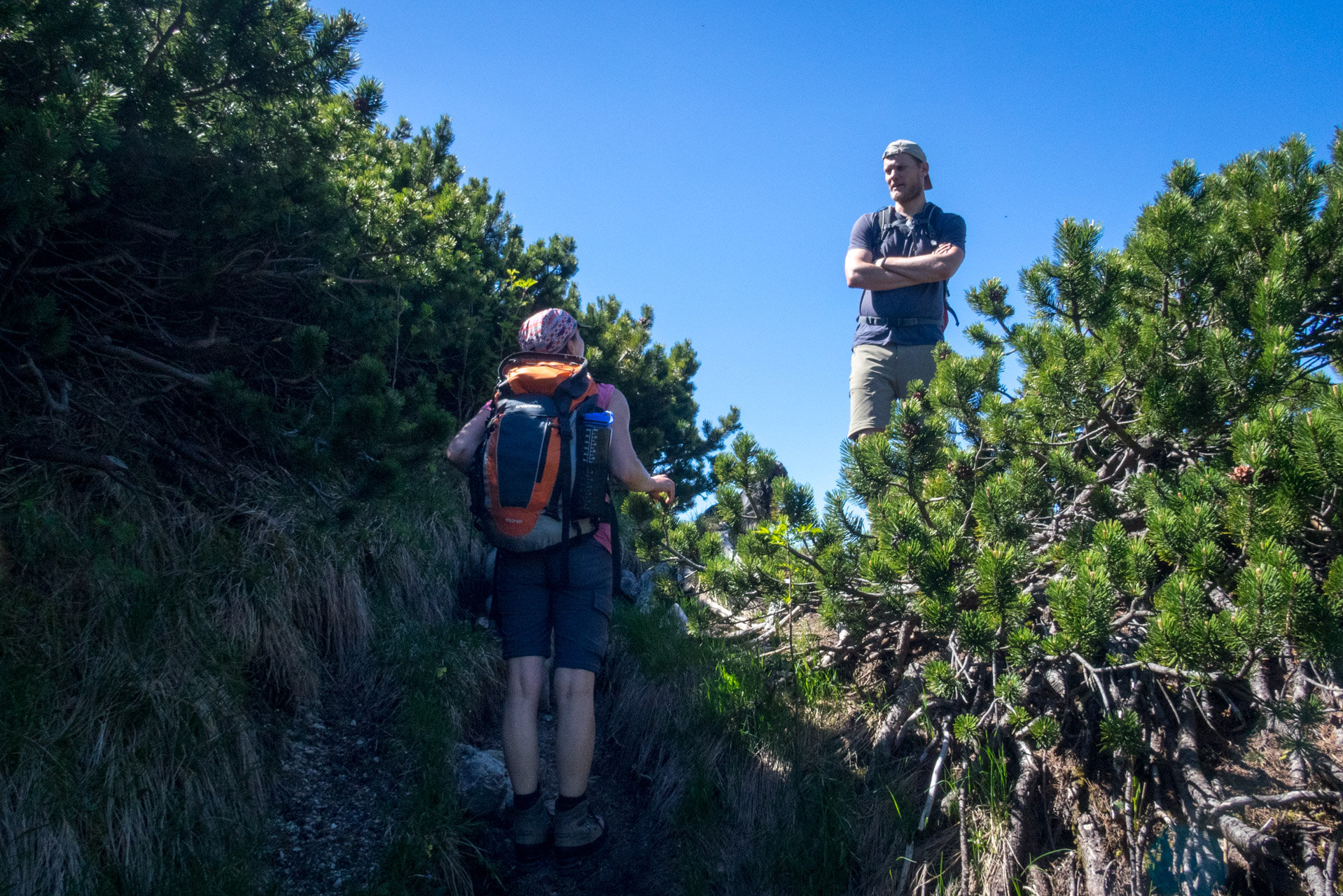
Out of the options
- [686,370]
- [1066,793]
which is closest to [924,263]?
[1066,793]

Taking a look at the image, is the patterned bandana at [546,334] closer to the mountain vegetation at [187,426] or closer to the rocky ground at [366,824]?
the mountain vegetation at [187,426]

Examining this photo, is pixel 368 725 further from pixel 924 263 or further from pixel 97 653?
pixel 924 263

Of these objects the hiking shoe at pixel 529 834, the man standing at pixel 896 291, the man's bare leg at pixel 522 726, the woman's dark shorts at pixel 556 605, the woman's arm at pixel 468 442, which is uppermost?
the man standing at pixel 896 291

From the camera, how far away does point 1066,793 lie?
127 inches

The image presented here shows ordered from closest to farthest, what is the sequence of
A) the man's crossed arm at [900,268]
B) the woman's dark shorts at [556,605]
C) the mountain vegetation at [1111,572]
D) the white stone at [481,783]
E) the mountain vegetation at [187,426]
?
the mountain vegetation at [1111,572]
the mountain vegetation at [187,426]
the woman's dark shorts at [556,605]
the white stone at [481,783]
the man's crossed arm at [900,268]

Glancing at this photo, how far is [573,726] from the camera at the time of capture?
131 inches

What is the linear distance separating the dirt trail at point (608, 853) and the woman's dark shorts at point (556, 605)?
1.01 metres

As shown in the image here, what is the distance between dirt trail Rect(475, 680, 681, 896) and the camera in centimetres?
359

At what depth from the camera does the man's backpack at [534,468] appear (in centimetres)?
330

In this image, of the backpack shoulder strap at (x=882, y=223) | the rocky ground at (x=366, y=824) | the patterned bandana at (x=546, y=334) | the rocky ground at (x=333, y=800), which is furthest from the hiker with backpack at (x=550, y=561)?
the backpack shoulder strap at (x=882, y=223)

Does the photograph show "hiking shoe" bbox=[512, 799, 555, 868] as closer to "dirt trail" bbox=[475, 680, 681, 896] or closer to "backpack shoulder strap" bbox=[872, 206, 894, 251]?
"dirt trail" bbox=[475, 680, 681, 896]

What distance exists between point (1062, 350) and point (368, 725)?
12.4 ft

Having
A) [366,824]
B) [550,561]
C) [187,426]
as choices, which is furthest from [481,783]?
[187,426]

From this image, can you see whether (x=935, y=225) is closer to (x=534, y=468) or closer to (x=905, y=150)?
(x=905, y=150)
